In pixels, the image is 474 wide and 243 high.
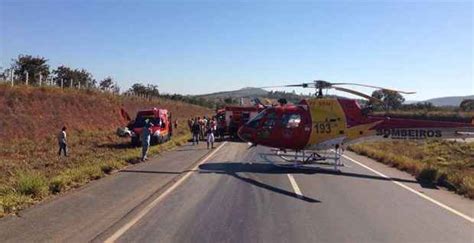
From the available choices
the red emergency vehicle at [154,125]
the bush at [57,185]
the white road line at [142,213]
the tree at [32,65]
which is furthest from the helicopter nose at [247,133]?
the tree at [32,65]

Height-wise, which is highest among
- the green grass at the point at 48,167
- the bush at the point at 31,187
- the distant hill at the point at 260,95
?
the distant hill at the point at 260,95

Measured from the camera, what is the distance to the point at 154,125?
35594 mm

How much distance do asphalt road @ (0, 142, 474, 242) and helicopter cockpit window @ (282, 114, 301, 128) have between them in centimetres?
344

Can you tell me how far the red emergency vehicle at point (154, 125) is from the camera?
33.3 meters

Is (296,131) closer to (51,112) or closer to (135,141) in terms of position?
(135,141)

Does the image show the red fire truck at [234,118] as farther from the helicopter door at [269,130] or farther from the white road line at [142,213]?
the white road line at [142,213]

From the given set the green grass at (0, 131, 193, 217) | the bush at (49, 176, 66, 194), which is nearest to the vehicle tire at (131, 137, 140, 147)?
the green grass at (0, 131, 193, 217)

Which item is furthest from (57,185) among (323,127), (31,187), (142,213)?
(323,127)

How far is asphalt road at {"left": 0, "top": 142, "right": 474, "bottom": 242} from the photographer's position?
29.3 feet

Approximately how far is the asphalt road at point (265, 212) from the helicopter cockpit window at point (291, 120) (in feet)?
11.3

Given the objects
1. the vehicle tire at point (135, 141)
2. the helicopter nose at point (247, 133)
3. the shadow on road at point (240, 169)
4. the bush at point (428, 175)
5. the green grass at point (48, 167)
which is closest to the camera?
the green grass at point (48, 167)

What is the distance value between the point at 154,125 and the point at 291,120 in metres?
16.1

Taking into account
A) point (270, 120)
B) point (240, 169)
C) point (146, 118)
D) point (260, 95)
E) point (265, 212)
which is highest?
point (260, 95)

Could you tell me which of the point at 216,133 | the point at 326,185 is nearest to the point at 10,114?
the point at 216,133
